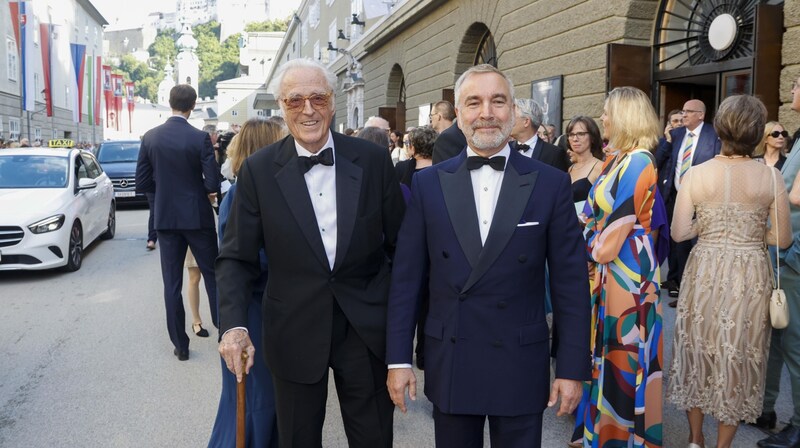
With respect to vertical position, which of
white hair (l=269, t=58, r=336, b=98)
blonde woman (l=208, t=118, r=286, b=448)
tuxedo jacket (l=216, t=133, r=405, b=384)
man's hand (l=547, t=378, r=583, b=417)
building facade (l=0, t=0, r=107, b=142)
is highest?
building facade (l=0, t=0, r=107, b=142)

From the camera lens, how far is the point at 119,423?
169 inches

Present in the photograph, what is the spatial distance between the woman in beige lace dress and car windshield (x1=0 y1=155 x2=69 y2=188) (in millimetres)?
8730

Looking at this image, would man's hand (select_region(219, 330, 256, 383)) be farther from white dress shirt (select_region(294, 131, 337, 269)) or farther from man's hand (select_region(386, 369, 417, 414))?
man's hand (select_region(386, 369, 417, 414))

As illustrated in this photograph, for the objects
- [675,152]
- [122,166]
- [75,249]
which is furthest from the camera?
[122,166]

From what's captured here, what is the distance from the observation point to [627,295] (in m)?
3.58

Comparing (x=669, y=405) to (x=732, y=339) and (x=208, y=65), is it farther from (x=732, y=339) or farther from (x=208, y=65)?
(x=208, y=65)

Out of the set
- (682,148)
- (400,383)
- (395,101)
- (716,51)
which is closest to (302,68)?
(400,383)

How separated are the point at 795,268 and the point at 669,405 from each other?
132 cm

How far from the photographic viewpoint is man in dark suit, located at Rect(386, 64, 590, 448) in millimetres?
2426

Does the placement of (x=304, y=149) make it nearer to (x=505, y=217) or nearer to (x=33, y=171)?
(x=505, y=217)

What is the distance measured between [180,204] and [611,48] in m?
6.12

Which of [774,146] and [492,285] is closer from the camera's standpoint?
[492,285]

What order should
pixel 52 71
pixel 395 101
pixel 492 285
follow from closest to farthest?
1. pixel 492 285
2. pixel 395 101
3. pixel 52 71

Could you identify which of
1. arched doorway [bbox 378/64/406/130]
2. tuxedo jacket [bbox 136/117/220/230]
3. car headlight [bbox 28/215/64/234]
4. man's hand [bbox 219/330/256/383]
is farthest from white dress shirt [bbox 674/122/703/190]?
arched doorway [bbox 378/64/406/130]
